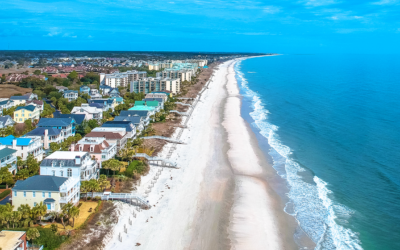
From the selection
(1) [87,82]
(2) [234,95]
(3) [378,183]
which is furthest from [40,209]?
(1) [87,82]

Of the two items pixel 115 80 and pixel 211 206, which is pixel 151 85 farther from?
pixel 211 206

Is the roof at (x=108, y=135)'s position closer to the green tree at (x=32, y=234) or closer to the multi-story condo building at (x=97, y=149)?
the multi-story condo building at (x=97, y=149)

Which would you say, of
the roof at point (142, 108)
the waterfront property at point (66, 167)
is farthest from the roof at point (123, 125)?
the waterfront property at point (66, 167)

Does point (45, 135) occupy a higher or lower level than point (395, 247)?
higher

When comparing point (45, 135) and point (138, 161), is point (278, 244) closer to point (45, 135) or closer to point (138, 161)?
point (138, 161)

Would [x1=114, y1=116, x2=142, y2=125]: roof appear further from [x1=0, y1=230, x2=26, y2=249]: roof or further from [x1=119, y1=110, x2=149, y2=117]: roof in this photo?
[x1=0, y1=230, x2=26, y2=249]: roof

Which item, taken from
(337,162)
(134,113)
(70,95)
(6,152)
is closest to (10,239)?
(6,152)
